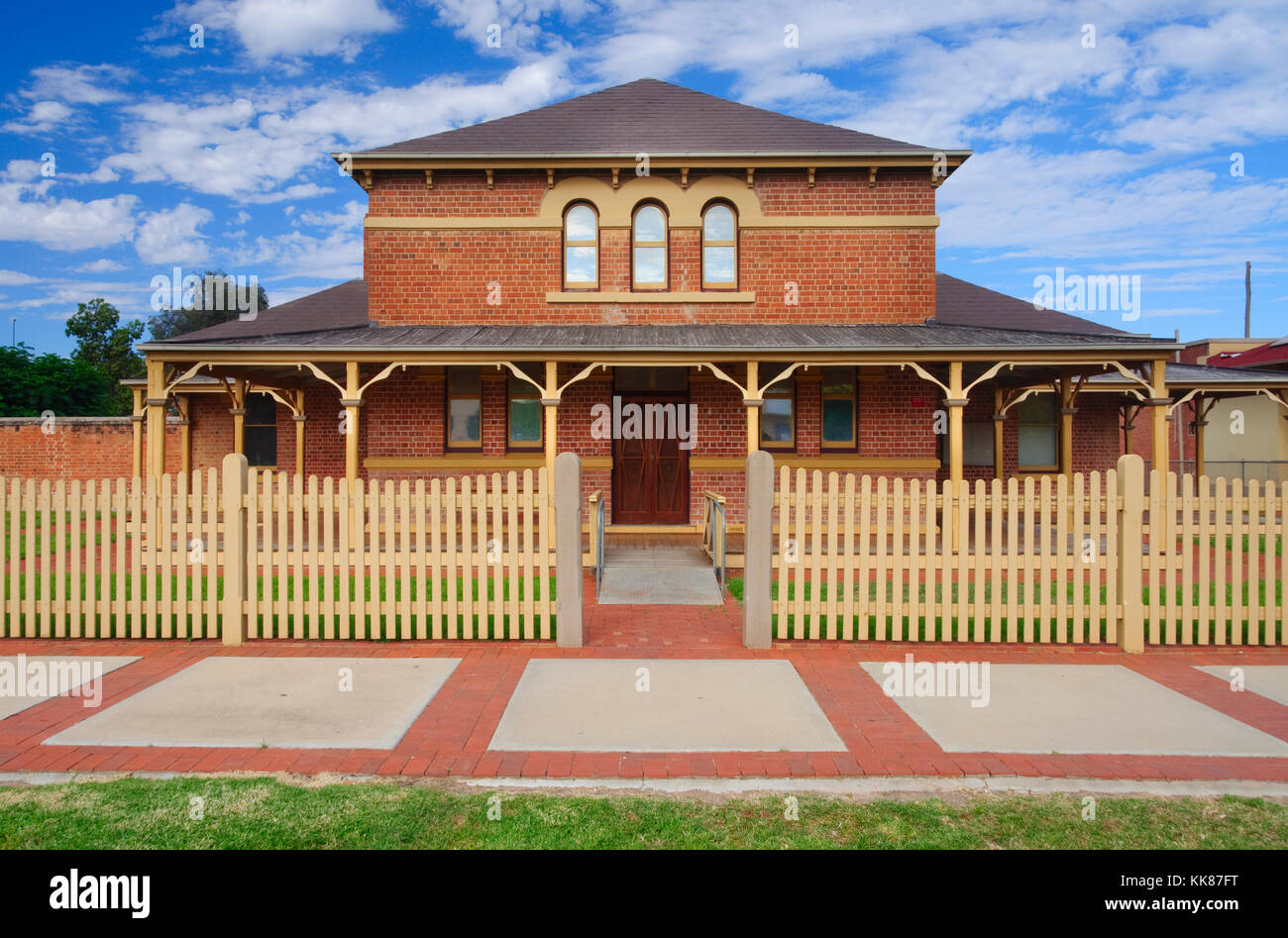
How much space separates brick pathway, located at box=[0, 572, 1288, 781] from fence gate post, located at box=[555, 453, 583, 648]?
0.20m

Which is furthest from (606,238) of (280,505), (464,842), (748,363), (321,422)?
(464,842)

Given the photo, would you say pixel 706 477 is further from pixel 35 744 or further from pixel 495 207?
pixel 35 744

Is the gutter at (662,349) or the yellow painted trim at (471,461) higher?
the gutter at (662,349)

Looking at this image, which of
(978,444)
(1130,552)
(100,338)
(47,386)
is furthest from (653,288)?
(100,338)

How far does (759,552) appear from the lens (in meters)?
6.55

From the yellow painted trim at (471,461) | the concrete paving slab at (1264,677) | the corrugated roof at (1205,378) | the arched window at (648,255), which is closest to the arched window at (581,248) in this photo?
the arched window at (648,255)

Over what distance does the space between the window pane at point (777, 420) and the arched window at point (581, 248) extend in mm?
4074

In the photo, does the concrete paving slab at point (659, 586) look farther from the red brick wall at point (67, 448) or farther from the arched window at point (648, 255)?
the red brick wall at point (67, 448)

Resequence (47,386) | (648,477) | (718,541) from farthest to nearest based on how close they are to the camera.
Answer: (47,386), (648,477), (718,541)

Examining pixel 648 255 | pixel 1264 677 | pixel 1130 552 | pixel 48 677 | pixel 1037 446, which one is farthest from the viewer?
pixel 1037 446

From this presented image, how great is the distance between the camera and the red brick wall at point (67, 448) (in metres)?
23.2

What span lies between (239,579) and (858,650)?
5.36 metres

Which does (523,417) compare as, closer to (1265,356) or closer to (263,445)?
(263,445)

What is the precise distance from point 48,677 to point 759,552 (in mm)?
5521
